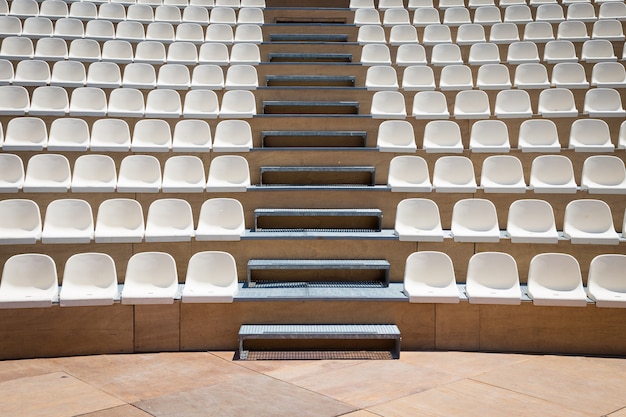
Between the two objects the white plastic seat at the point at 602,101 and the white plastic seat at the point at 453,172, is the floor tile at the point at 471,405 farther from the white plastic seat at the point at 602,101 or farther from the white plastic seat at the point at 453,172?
the white plastic seat at the point at 602,101

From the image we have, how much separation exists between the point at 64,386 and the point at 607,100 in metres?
4.89

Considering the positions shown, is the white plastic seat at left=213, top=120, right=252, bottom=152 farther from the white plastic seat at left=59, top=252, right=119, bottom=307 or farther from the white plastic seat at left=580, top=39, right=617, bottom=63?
the white plastic seat at left=580, top=39, right=617, bottom=63

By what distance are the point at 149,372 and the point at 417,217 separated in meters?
2.03

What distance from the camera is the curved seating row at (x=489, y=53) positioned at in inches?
256

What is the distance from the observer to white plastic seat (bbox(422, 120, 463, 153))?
517 cm

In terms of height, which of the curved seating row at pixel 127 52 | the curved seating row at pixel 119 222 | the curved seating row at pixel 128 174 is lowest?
the curved seating row at pixel 119 222

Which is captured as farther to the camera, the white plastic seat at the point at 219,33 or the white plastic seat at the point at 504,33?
the white plastic seat at the point at 219,33

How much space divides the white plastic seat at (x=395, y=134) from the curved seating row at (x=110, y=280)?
1904 mm

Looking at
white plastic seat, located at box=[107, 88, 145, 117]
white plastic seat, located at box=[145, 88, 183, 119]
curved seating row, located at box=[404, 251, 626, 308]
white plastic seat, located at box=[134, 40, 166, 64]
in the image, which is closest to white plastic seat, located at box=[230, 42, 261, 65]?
white plastic seat, located at box=[134, 40, 166, 64]

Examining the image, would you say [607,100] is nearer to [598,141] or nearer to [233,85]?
[598,141]

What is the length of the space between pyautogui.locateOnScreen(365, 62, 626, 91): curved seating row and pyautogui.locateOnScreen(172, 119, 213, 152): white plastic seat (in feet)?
5.81

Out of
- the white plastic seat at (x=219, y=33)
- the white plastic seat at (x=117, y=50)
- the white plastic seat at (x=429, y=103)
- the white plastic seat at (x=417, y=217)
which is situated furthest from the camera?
the white plastic seat at (x=219, y=33)

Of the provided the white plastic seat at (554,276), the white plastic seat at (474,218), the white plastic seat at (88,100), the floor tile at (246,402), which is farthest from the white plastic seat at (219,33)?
the floor tile at (246,402)

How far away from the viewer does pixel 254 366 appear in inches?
137
